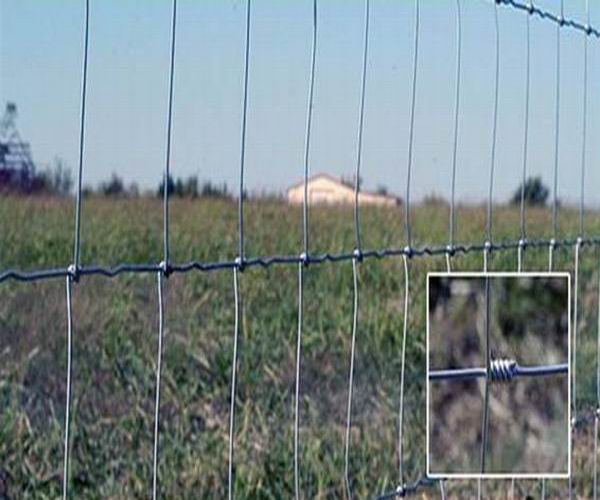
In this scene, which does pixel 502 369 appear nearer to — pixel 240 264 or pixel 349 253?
pixel 349 253

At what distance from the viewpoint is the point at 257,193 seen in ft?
8.10

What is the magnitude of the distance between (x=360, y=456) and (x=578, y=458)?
345mm

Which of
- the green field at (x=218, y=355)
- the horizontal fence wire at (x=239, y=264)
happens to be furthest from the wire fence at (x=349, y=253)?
the green field at (x=218, y=355)

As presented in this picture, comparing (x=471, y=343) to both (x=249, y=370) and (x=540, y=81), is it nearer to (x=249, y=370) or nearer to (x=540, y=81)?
(x=540, y=81)

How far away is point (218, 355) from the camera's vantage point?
398cm

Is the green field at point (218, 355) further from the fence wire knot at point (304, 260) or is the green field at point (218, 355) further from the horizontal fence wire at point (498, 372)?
the fence wire knot at point (304, 260)

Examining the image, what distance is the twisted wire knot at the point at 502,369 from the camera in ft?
5.80

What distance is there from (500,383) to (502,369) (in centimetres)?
1

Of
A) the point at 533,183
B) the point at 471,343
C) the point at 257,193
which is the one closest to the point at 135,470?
the point at 257,193

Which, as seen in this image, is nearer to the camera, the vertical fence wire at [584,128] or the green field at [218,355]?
the vertical fence wire at [584,128]

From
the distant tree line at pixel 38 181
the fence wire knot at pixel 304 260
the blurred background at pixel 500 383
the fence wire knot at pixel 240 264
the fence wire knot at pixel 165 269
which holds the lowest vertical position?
the blurred background at pixel 500 383

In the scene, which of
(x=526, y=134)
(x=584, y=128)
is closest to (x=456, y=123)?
(x=526, y=134)

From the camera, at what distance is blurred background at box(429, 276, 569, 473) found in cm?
174

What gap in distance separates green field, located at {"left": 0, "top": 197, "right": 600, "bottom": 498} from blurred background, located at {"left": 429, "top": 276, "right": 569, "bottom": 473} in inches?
10.4
